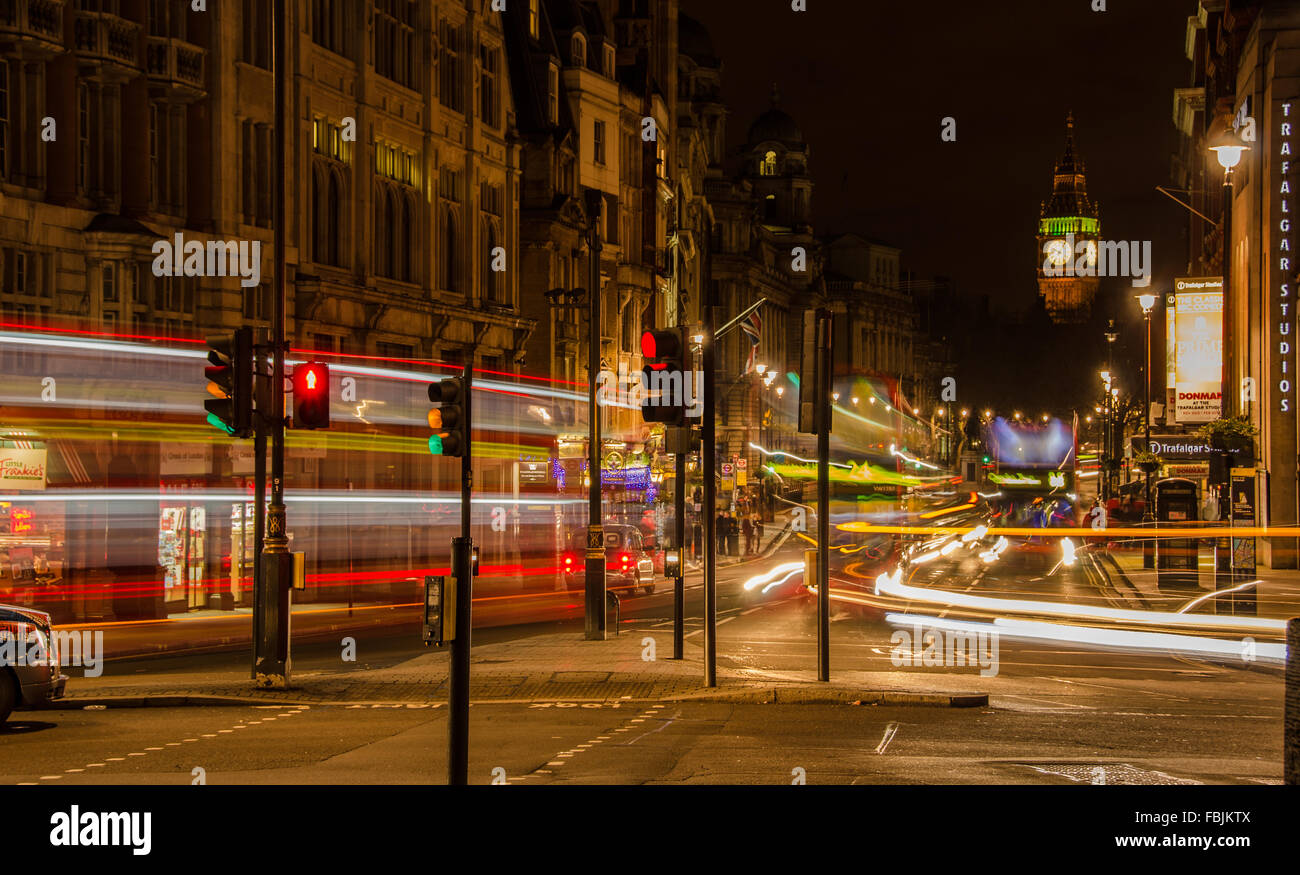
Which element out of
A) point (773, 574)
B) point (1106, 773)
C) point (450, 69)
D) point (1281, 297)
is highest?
point (450, 69)

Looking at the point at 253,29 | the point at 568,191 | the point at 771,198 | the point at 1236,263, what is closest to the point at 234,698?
the point at 253,29

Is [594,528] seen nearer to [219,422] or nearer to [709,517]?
[709,517]

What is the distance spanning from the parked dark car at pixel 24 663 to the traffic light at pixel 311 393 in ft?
15.2

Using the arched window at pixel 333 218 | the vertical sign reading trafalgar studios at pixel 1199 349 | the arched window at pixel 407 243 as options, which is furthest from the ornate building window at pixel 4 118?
the vertical sign reading trafalgar studios at pixel 1199 349

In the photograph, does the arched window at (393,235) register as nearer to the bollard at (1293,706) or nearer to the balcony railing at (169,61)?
the balcony railing at (169,61)

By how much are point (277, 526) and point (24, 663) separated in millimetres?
4455

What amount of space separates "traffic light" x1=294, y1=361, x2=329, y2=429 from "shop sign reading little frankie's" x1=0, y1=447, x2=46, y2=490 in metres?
8.60

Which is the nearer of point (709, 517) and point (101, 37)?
point (709, 517)

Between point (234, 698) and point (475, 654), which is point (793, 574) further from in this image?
point (234, 698)

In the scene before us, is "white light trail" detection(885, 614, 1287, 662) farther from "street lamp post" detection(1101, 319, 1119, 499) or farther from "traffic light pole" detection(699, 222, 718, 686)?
"street lamp post" detection(1101, 319, 1119, 499)

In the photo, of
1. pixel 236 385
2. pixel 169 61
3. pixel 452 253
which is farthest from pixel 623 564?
pixel 236 385

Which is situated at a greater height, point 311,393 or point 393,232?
point 393,232

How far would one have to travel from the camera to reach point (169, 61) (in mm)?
31031
